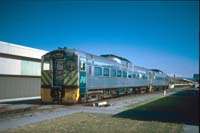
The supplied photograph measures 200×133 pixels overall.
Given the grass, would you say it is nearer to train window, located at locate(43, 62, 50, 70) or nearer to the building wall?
train window, located at locate(43, 62, 50, 70)

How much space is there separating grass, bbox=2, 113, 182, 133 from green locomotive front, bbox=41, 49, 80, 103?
215 inches

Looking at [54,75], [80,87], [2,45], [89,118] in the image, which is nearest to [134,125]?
[89,118]

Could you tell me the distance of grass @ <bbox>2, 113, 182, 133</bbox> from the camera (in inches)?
339

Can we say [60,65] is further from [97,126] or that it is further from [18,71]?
[97,126]

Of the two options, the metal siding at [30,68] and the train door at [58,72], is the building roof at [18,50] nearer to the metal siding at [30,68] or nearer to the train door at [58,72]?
the metal siding at [30,68]

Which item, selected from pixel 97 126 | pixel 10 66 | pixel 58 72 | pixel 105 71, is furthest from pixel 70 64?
pixel 10 66

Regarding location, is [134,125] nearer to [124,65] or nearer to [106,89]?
[106,89]

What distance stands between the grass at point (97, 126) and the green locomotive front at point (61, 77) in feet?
17.9

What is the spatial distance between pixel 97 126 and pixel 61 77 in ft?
26.7

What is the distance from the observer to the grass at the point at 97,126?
860 cm

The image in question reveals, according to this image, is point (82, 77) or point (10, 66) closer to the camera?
point (82, 77)

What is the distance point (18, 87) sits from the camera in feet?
77.0

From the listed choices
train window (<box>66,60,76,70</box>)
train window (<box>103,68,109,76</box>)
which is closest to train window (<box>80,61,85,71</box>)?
train window (<box>66,60,76,70</box>)

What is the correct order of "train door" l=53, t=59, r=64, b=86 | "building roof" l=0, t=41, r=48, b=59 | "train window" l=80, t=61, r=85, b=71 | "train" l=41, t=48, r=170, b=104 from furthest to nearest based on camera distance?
"building roof" l=0, t=41, r=48, b=59 → "train door" l=53, t=59, r=64, b=86 → "train window" l=80, t=61, r=85, b=71 → "train" l=41, t=48, r=170, b=104
